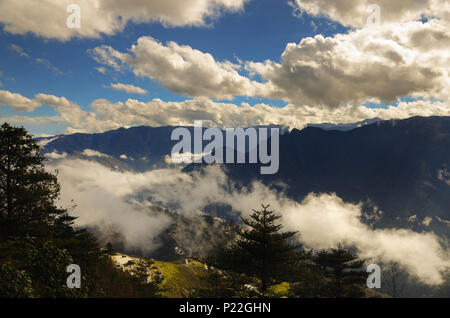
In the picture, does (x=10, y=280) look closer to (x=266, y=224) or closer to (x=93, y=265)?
(x=93, y=265)

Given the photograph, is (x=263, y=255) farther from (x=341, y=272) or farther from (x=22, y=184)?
(x=22, y=184)

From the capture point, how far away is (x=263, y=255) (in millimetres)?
29578

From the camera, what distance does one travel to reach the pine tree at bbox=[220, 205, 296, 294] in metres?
29.3

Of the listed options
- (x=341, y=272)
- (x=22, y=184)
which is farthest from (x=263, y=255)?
(x=22, y=184)

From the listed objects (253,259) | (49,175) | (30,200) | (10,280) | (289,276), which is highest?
(49,175)

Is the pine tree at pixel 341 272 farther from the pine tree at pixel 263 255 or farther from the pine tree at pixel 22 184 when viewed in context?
the pine tree at pixel 22 184

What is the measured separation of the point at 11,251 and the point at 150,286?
509 inches

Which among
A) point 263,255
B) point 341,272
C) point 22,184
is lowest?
point 341,272

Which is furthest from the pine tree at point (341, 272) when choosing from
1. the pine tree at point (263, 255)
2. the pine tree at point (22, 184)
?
the pine tree at point (22, 184)

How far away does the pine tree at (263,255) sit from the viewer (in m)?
29.3

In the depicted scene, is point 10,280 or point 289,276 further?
point 289,276

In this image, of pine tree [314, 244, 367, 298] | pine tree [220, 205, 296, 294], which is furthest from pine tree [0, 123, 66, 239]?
pine tree [314, 244, 367, 298]
